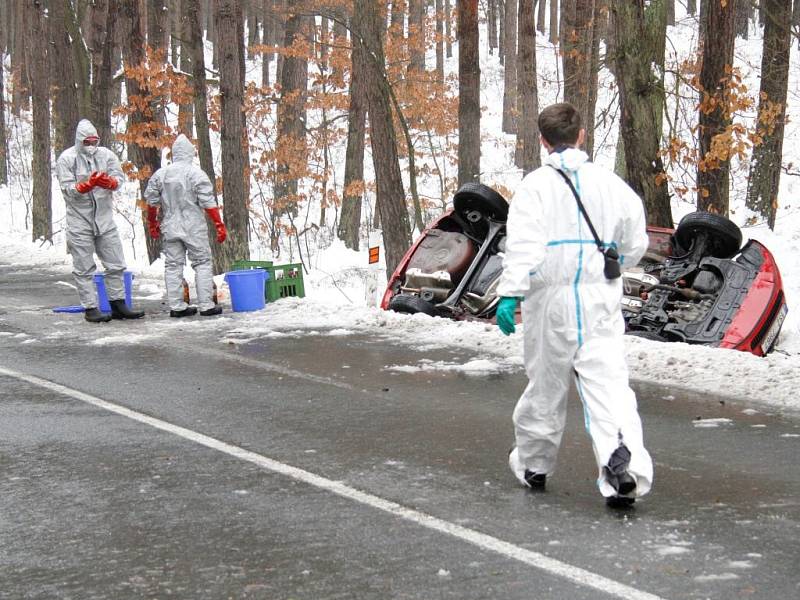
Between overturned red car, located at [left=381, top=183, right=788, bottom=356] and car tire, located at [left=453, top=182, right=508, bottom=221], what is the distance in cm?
1

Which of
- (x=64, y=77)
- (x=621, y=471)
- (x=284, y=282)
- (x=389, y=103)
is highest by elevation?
(x=64, y=77)

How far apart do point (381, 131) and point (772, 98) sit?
6.92 metres

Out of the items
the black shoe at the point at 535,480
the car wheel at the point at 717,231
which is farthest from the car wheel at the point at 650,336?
the black shoe at the point at 535,480

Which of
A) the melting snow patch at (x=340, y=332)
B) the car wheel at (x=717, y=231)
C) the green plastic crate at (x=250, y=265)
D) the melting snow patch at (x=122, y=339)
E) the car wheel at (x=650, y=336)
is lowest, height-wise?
the melting snow patch at (x=122, y=339)

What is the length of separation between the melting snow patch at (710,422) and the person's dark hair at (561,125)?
2523 mm

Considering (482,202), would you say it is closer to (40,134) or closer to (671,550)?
(671,550)

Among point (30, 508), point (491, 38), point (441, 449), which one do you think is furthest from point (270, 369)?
point (491, 38)

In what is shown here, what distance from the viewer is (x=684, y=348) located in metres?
8.98

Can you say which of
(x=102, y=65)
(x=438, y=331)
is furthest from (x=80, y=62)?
(x=438, y=331)

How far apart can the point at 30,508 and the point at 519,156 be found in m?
32.1

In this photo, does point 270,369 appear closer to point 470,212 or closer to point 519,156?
point 470,212

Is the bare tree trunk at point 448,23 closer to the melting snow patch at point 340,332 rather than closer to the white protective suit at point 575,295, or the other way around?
the melting snow patch at point 340,332

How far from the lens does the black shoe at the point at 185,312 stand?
12.7 meters

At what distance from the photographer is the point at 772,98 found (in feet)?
58.2
